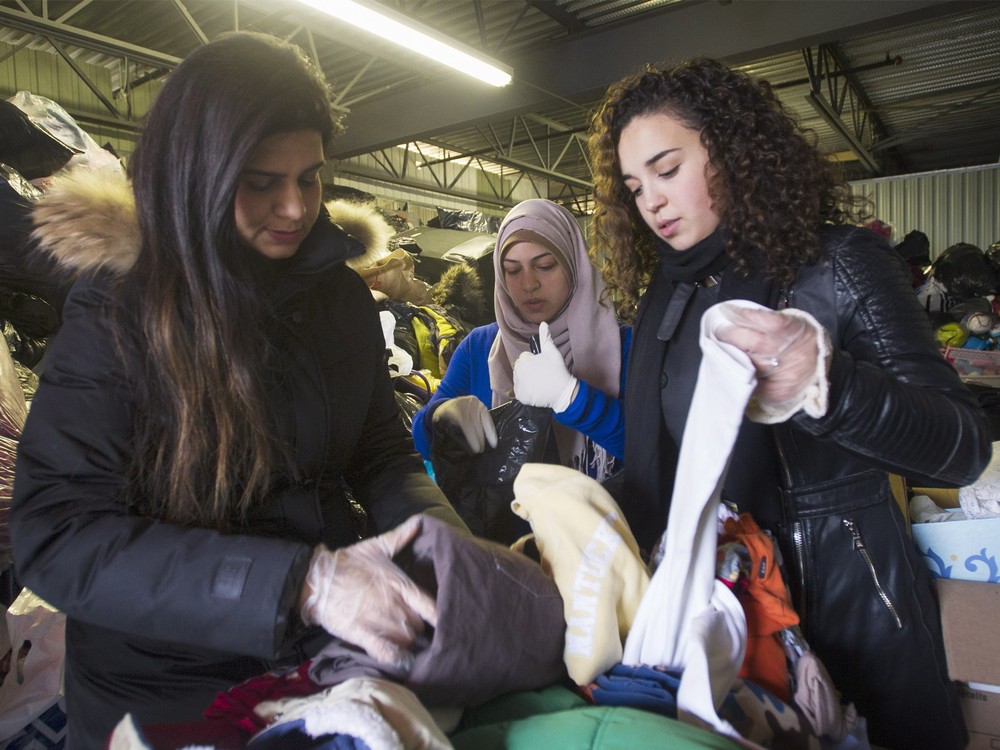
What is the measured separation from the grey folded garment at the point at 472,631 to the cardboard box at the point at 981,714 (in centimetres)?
90

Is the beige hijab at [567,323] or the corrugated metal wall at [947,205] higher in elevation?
the corrugated metal wall at [947,205]

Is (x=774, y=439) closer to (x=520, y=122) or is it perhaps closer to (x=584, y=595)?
(x=584, y=595)

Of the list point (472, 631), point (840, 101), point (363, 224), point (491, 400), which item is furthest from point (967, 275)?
point (472, 631)

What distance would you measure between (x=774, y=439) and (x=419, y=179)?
11977 millimetres

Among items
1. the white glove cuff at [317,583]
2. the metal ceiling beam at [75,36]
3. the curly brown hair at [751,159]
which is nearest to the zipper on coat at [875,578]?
the curly brown hair at [751,159]

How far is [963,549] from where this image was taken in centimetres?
128

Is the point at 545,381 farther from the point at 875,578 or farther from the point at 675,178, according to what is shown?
the point at 875,578

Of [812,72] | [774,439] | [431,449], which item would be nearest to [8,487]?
[431,449]

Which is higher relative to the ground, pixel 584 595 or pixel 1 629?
pixel 584 595

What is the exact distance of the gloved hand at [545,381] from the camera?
180 centimetres

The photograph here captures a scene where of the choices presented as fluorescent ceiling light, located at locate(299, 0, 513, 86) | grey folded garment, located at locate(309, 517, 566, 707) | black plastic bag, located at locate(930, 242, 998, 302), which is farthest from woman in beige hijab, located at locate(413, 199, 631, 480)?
black plastic bag, located at locate(930, 242, 998, 302)

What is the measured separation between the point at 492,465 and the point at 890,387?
Result: 3.53ft

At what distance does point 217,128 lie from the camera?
961mm

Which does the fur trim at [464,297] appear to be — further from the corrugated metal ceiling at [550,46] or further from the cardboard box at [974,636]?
the cardboard box at [974,636]
